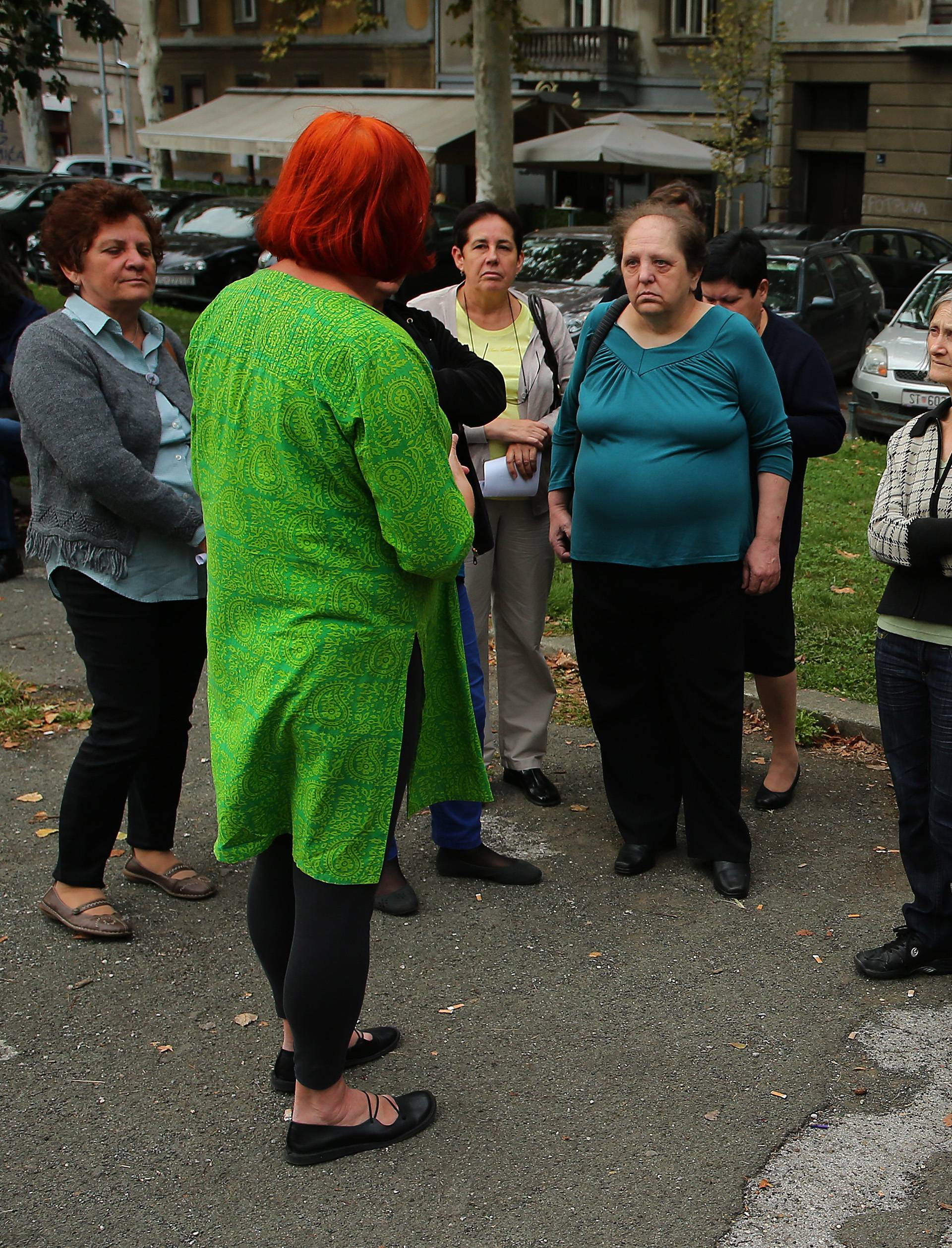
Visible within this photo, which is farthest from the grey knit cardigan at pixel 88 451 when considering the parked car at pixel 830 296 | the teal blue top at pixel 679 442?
the parked car at pixel 830 296

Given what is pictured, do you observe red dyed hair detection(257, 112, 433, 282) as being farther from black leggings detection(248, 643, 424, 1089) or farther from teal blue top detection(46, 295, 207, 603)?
teal blue top detection(46, 295, 207, 603)

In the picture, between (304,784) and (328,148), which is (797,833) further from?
(328,148)

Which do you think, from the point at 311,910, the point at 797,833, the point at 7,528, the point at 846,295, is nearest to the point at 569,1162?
the point at 311,910

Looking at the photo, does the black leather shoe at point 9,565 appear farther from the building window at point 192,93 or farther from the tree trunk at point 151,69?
the building window at point 192,93

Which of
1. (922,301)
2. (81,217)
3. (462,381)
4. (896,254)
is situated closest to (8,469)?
(81,217)

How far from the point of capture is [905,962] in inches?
141

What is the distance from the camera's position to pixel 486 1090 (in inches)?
124

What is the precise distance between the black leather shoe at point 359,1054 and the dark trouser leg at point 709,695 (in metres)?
1.27

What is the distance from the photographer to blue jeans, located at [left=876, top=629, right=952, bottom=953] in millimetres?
3389

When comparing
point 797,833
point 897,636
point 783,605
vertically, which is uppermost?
point 897,636

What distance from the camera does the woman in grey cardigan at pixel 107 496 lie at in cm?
357

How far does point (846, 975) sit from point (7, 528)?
546 cm

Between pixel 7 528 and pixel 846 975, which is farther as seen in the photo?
pixel 7 528

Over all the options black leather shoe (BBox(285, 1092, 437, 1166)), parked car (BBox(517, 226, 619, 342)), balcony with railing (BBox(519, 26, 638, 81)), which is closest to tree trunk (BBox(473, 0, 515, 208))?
parked car (BBox(517, 226, 619, 342))
